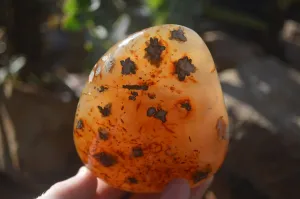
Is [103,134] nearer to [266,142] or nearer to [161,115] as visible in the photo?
[161,115]

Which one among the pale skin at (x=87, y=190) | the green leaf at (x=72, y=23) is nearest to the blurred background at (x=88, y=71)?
the green leaf at (x=72, y=23)

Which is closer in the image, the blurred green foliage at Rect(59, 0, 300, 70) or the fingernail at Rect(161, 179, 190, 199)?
the fingernail at Rect(161, 179, 190, 199)

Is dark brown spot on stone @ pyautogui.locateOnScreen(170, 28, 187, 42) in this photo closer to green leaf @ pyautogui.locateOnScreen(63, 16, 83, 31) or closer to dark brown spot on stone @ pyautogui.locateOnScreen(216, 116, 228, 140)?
dark brown spot on stone @ pyautogui.locateOnScreen(216, 116, 228, 140)

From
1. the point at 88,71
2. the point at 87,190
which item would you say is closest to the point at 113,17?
the point at 88,71

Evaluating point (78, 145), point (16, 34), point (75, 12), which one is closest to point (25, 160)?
point (16, 34)

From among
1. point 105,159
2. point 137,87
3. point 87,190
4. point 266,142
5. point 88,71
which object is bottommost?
point 266,142

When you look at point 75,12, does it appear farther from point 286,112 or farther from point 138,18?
point 286,112

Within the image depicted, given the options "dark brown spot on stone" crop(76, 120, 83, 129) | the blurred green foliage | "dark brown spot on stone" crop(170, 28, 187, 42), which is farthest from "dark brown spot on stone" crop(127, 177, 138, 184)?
the blurred green foliage
